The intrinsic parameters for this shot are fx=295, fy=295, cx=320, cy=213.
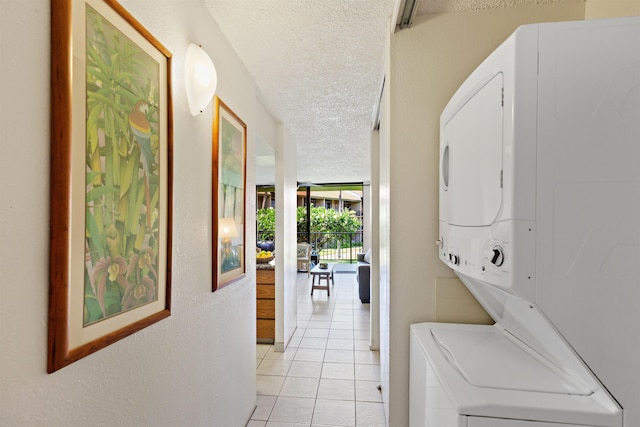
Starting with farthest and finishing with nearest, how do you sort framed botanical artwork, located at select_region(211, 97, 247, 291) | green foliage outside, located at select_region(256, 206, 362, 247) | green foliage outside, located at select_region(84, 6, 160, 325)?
1. green foliage outside, located at select_region(256, 206, 362, 247)
2. framed botanical artwork, located at select_region(211, 97, 247, 291)
3. green foliage outside, located at select_region(84, 6, 160, 325)

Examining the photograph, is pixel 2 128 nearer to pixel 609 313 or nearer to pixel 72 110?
pixel 72 110

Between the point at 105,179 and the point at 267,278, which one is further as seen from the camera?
the point at 267,278

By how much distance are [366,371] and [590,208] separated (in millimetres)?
2437

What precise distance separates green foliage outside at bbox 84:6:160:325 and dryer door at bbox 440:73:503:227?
1104mm

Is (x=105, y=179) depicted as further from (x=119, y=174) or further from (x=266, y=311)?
(x=266, y=311)

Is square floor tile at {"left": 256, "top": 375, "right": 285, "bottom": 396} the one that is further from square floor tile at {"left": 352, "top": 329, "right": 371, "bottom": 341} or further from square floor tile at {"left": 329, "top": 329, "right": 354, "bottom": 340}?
square floor tile at {"left": 352, "top": 329, "right": 371, "bottom": 341}

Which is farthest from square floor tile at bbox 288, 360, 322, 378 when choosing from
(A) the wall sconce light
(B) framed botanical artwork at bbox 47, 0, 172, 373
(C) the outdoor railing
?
(C) the outdoor railing

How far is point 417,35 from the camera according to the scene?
1.50m

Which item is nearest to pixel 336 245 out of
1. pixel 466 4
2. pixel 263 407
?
pixel 263 407

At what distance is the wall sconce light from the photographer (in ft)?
4.09

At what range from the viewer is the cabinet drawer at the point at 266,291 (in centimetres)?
330

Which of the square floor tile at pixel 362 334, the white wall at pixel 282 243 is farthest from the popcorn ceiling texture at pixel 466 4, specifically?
the square floor tile at pixel 362 334

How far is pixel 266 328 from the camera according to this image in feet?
10.8

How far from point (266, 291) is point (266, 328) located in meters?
0.41
